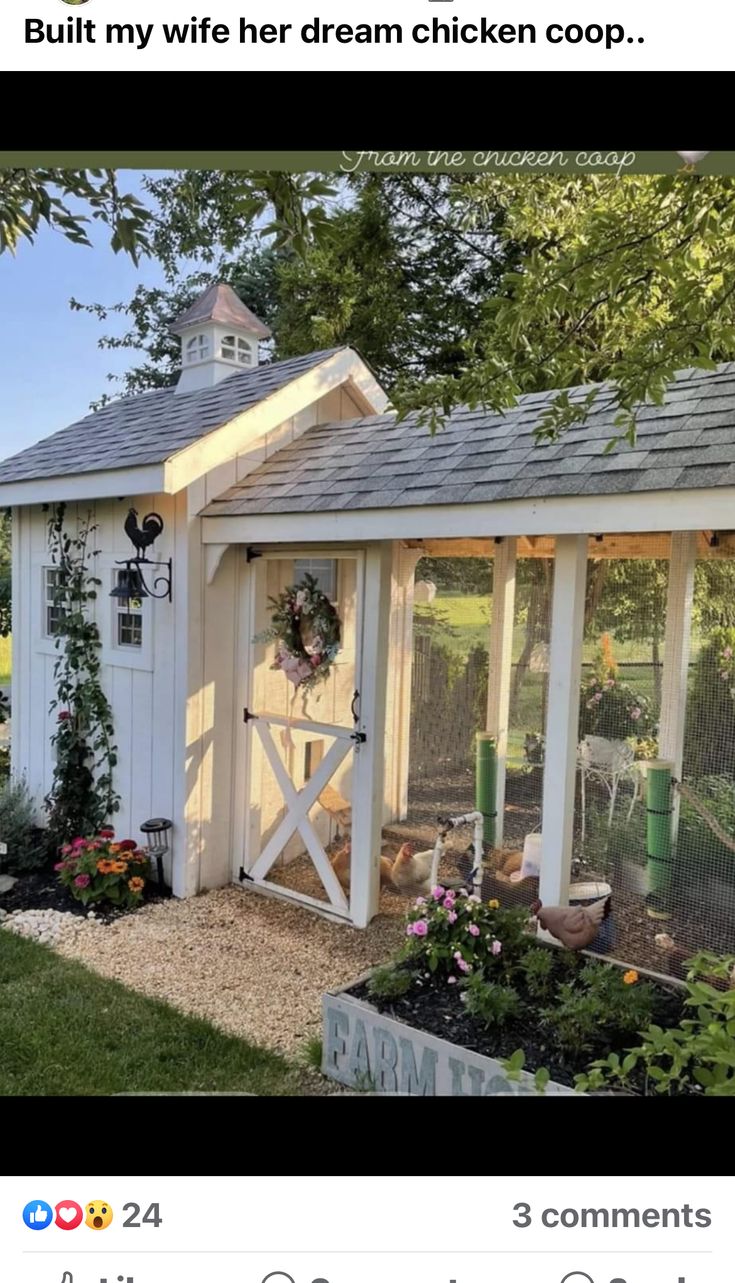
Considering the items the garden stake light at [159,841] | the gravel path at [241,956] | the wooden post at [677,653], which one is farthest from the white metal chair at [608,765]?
the garden stake light at [159,841]

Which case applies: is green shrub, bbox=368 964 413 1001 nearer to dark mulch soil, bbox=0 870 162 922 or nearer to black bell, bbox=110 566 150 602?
dark mulch soil, bbox=0 870 162 922

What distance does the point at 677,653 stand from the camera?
2.57 m

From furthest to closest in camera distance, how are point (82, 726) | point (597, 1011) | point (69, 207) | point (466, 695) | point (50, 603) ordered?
point (50, 603) → point (82, 726) → point (466, 695) → point (597, 1011) → point (69, 207)

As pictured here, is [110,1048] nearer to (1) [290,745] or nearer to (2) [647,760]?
(1) [290,745]

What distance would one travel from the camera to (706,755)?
99.3 inches

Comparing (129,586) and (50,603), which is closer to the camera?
(129,586)

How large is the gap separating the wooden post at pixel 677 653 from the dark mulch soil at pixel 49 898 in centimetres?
291

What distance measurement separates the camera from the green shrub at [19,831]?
4438 mm

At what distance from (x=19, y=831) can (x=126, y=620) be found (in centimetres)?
152

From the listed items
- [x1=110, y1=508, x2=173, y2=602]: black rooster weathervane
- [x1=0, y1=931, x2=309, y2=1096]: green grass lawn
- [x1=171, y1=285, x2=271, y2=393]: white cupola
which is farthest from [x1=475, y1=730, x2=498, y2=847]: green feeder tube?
[x1=171, y1=285, x2=271, y2=393]: white cupola

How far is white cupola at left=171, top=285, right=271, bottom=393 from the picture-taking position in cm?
510

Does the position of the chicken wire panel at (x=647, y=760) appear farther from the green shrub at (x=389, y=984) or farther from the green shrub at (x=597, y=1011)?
the green shrub at (x=389, y=984)

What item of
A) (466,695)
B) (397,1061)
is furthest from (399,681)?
(397,1061)
